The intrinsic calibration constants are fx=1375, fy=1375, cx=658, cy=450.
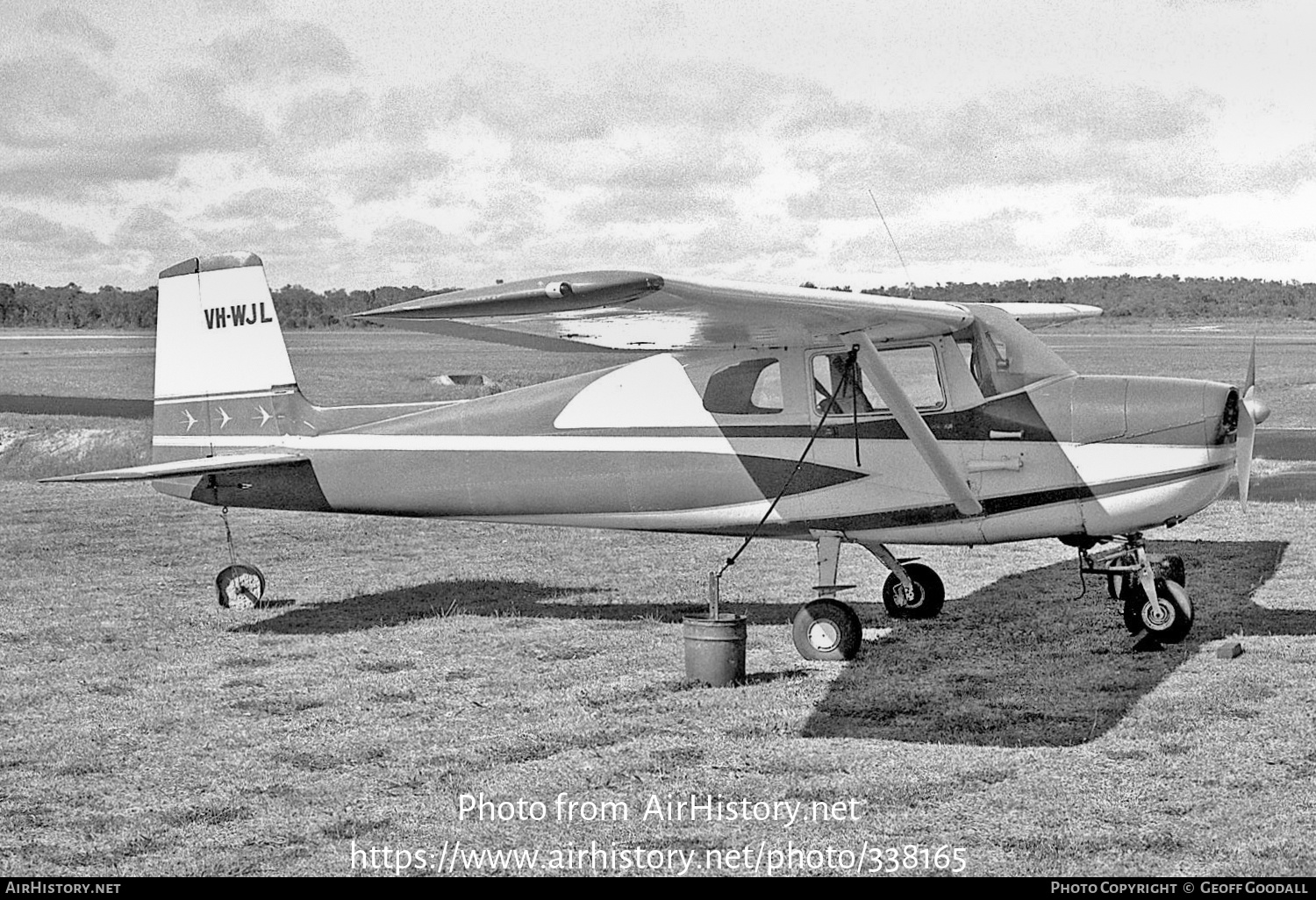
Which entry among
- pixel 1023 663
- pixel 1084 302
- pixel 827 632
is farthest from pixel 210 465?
pixel 1084 302

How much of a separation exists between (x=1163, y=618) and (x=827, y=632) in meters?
2.15

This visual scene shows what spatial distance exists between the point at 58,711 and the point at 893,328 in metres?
5.42

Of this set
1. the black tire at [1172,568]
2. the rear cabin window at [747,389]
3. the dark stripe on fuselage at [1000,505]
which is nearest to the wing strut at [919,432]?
the dark stripe on fuselage at [1000,505]

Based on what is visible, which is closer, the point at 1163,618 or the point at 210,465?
the point at 1163,618

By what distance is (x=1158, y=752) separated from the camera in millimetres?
6453

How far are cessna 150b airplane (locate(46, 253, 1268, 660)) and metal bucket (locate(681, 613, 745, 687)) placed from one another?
0.85 meters

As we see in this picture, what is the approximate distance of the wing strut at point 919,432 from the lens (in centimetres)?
827

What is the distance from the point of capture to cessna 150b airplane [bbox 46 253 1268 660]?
852 centimetres

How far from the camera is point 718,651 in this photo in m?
7.87

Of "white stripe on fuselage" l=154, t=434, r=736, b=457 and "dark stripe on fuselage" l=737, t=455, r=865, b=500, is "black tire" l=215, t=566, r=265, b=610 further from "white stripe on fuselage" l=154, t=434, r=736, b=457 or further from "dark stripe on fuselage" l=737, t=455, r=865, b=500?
Result: "dark stripe on fuselage" l=737, t=455, r=865, b=500

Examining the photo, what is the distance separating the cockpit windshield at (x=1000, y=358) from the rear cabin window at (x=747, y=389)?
4.04 ft

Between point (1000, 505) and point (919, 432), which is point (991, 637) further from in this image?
point (919, 432)

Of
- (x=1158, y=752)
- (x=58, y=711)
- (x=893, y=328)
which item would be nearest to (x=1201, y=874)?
(x=1158, y=752)
